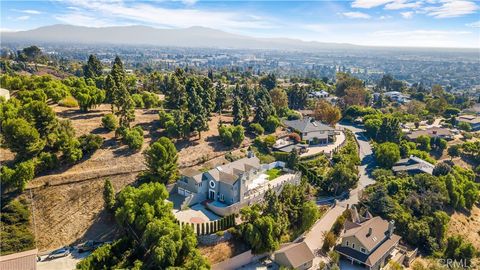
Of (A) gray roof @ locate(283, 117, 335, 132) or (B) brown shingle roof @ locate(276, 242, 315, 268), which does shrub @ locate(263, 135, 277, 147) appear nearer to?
(A) gray roof @ locate(283, 117, 335, 132)

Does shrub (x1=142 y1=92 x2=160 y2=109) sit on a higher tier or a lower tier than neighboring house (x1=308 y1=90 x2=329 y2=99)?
higher

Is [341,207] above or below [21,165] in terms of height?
below

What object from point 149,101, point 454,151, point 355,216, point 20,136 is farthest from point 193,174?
point 454,151

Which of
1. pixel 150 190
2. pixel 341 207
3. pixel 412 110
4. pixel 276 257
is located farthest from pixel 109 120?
pixel 412 110

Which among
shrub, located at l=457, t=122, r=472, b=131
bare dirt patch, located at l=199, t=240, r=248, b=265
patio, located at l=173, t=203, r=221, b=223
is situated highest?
shrub, located at l=457, t=122, r=472, b=131

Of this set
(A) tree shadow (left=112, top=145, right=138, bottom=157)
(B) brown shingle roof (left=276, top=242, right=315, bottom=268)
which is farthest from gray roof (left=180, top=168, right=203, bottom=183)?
(B) brown shingle roof (left=276, top=242, right=315, bottom=268)

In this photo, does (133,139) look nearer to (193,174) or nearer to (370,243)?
(193,174)

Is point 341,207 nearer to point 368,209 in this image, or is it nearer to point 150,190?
point 368,209
